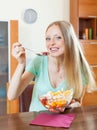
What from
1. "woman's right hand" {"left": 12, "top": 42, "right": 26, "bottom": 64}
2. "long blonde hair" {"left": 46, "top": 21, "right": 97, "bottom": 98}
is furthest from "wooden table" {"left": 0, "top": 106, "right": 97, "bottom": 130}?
"woman's right hand" {"left": 12, "top": 42, "right": 26, "bottom": 64}

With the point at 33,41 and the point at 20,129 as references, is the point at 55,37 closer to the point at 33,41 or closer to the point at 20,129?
the point at 20,129

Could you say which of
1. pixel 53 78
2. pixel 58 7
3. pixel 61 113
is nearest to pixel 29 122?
pixel 61 113

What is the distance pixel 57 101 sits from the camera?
114 cm

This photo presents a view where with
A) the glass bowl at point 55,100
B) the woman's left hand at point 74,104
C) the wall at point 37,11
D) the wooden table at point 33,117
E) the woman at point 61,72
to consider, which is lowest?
the wooden table at point 33,117

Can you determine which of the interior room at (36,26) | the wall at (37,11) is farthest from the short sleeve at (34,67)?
the wall at (37,11)

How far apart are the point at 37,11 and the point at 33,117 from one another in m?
2.44

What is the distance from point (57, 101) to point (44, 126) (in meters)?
0.15

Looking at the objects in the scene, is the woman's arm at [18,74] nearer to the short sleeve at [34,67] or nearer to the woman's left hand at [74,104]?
the short sleeve at [34,67]

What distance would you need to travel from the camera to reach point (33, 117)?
44.7 inches

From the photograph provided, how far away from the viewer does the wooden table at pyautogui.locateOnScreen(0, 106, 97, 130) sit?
100 centimetres

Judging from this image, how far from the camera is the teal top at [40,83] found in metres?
1.41

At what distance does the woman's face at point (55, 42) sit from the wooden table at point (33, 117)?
1.16ft

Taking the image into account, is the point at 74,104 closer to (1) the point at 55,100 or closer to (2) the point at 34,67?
(1) the point at 55,100

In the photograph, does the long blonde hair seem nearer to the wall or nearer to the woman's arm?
the woman's arm
